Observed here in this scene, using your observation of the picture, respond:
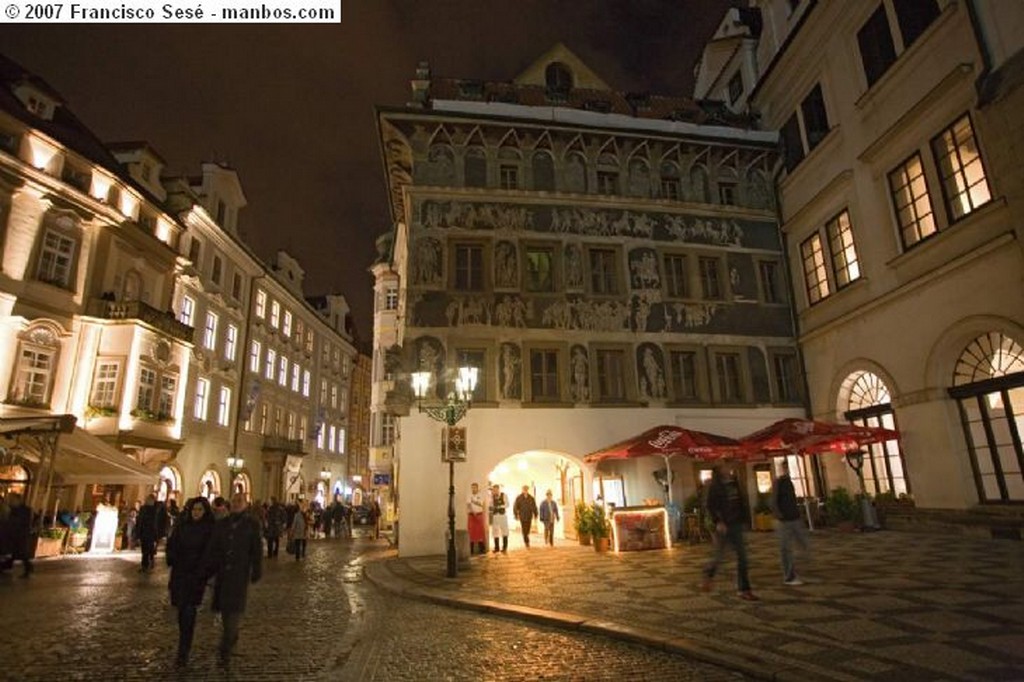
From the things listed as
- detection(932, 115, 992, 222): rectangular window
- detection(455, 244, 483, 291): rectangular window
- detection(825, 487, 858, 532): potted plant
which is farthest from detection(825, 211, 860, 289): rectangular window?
detection(455, 244, 483, 291): rectangular window

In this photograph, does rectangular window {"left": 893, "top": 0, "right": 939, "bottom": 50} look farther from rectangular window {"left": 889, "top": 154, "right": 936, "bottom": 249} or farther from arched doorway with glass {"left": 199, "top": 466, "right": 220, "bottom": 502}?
arched doorway with glass {"left": 199, "top": 466, "right": 220, "bottom": 502}

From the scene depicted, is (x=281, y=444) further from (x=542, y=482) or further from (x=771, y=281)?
(x=771, y=281)

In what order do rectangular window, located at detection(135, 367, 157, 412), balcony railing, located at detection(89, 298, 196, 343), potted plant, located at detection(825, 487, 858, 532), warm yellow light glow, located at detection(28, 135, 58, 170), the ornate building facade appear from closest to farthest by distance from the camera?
1. potted plant, located at detection(825, 487, 858, 532)
2. the ornate building facade
3. warm yellow light glow, located at detection(28, 135, 58, 170)
4. balcony railing, located at detection(89, 298, 196, 343)
5. rectangular window, located at detection(135, 367, 157, 412)

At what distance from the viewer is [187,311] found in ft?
95.5

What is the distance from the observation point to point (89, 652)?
22.2 feet

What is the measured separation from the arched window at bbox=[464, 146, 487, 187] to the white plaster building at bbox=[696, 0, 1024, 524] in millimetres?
11612

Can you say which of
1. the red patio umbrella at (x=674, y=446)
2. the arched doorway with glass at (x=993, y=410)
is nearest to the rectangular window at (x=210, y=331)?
the red patio umbrella at (x=674, y=446)

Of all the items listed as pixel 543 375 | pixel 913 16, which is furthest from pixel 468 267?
pixel 913 16

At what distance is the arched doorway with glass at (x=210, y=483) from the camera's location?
28.9 meters

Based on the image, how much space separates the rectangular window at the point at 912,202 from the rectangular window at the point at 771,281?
5.39 metres

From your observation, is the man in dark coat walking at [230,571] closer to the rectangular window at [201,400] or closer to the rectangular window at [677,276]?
the rectangular window at [677,276]

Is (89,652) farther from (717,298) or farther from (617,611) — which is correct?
(717,298)

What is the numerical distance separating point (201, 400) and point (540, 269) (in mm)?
19906

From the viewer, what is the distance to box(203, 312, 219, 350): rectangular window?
30.5 meters
